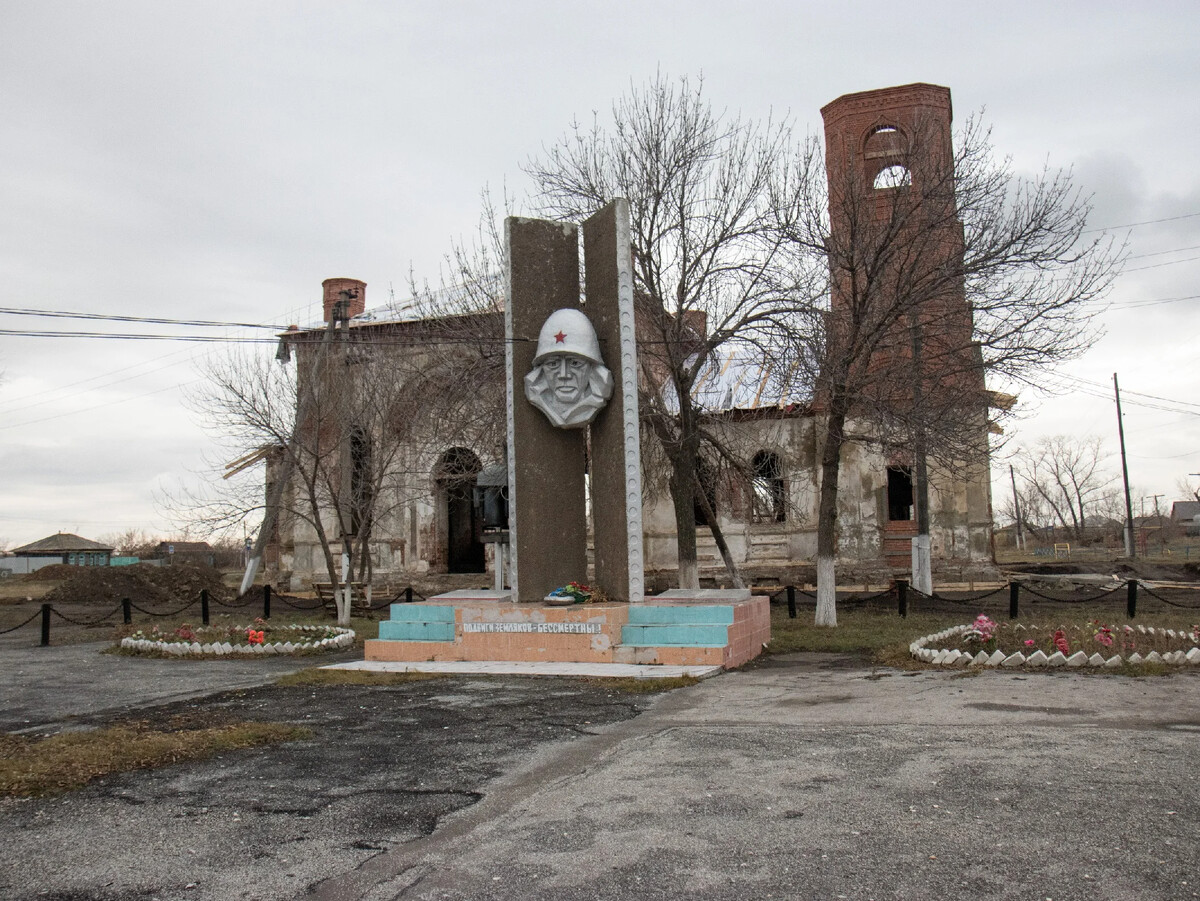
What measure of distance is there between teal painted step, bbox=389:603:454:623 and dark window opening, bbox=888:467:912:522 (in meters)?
17.2

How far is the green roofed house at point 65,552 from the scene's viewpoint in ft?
192

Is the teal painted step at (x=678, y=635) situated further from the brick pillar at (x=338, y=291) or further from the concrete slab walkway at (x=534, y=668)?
the brick pillar at (x=338, y=291)

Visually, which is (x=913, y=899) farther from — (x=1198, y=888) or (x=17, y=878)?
(x=17, y=878)

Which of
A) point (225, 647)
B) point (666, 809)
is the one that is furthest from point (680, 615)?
point (666, 809)

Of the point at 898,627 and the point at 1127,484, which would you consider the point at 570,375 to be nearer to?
the point at 898,627

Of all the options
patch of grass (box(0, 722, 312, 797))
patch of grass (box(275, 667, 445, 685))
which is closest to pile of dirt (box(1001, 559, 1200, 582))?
patch of grass (box(275, 667, 445, 685))

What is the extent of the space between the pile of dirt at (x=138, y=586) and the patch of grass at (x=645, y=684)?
21.3 m

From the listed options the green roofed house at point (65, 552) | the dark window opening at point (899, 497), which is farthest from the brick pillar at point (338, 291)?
the green roofed house at point (65, 552)

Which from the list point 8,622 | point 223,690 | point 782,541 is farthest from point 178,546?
point 223,690

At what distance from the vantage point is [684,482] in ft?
59.5

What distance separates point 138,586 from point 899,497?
74.0 feet

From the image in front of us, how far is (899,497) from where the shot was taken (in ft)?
90.6

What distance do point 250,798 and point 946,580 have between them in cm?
2161

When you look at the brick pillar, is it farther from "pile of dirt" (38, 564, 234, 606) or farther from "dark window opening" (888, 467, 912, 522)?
"dark window opening" (888, 467, 912, 522)
